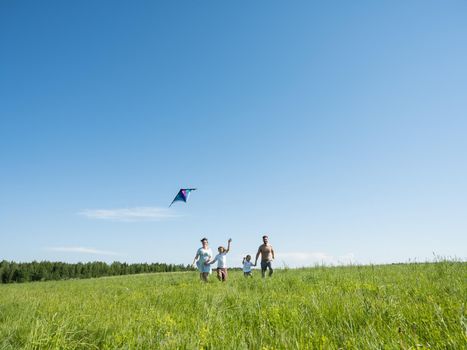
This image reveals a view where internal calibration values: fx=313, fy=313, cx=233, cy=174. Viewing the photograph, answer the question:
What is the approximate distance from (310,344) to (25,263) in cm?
11337

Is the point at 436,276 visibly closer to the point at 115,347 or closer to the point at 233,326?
the point at 233,326

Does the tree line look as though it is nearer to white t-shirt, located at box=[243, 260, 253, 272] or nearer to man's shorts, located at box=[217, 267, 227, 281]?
white t-shirt, located at box=[243, 260, 253, 272]

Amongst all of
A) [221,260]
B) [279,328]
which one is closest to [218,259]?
[221,260]

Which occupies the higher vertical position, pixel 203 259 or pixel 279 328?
pixel 203 259

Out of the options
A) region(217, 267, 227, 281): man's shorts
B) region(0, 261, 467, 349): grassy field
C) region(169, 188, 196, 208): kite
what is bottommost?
region(0, 261, 467, 349): grassy field

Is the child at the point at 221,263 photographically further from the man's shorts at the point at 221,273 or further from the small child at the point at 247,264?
the small child at the point at 247,264

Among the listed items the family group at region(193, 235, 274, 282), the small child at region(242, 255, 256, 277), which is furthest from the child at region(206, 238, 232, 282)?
the small child at region(242, 255, 256, 277)

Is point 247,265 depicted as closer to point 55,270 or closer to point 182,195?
point 182,195

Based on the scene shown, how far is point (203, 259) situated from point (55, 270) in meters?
99.3

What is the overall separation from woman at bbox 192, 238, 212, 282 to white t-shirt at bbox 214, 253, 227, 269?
437mm

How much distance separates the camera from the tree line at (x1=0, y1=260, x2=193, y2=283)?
3484 inches

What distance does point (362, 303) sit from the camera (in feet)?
13.3

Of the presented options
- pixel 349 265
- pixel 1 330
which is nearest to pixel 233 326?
pixel 1 330

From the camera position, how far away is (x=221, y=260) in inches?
569
